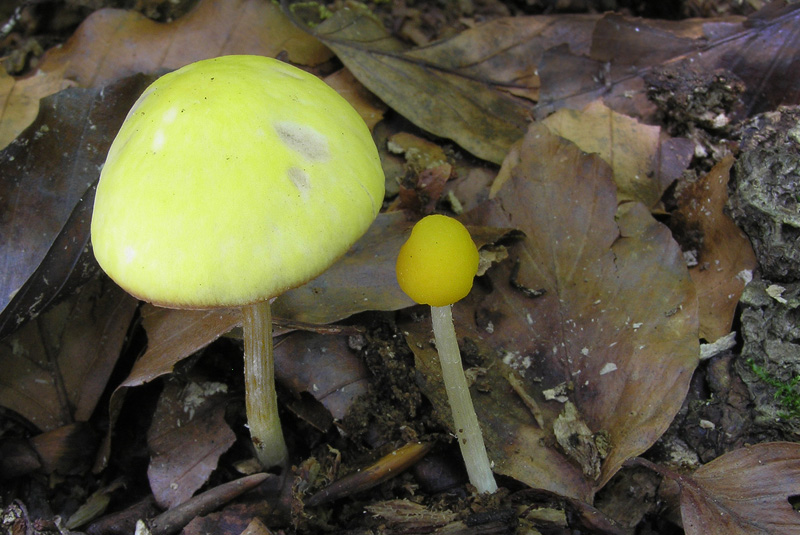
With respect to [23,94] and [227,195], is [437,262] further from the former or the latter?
[23,94]

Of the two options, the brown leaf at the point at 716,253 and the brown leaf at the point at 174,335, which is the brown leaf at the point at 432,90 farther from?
the brown leaf at the point at 174,335

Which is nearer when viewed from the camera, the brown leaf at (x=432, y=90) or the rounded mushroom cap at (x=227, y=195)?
the rounded mushroom cap at (x=227, y=195)

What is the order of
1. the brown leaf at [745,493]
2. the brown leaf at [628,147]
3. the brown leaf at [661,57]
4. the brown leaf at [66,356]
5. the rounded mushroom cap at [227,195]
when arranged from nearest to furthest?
the rounded mushroom cap at [227,195] < the brown leaf at [745,493] < the brown leaf at [66,356] < the brown leaf at [628,147] < the brown leaf at [661,57]

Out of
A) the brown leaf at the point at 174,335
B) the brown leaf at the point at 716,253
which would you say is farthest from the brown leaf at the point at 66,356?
the brown leaf at the point at 716,253

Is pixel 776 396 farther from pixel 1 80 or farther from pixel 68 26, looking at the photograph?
pixel 68 26

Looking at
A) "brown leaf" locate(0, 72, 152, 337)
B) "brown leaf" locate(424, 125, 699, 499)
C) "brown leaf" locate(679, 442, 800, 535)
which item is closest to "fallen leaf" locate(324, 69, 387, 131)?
"brown leaf" locate(424, 125, 699, 499)

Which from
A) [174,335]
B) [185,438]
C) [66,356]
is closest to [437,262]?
[174,335]

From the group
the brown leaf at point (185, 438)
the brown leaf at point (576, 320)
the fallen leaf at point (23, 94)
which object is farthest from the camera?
the fallen leaf at point (23, 94)
